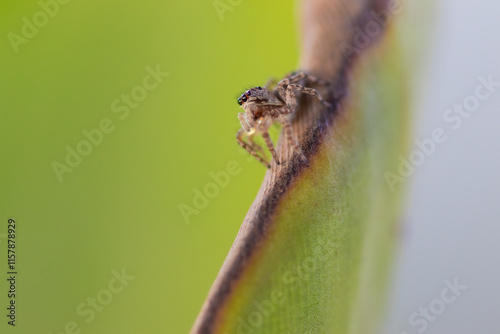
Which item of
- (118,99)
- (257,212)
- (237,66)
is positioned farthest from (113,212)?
(257,212)
